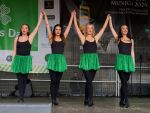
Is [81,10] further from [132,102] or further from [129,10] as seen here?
[132,102]

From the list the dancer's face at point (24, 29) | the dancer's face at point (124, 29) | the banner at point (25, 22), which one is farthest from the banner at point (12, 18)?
the dancer's face at point (124, 29)

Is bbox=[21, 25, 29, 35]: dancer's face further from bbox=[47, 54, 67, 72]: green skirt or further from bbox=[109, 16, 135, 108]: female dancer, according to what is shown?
bbox=[109, 16, 135, 108]: female dancer

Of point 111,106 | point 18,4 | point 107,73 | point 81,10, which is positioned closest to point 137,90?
point 107,73

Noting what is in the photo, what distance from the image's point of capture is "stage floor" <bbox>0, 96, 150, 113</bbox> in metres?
9.84

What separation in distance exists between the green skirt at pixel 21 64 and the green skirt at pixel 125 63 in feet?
6.07

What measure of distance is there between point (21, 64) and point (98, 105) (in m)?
1.95

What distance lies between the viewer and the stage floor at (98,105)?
9.84 m

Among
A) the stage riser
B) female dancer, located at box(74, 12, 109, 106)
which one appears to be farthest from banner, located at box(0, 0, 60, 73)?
the stage riser

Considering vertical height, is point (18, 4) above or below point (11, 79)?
above

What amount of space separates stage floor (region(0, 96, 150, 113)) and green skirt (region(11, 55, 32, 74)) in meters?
0.68

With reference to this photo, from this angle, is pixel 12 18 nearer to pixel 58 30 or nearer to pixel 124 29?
pixel 58 30

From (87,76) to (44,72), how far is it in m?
1.92

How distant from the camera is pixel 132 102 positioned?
1101cm

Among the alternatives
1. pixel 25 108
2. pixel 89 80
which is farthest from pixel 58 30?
pixel 25 108
